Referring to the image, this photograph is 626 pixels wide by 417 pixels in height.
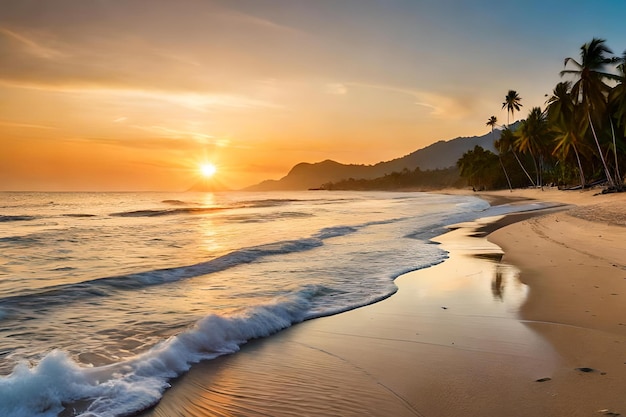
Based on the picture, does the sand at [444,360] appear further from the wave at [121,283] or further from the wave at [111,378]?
the wave at [121,283]

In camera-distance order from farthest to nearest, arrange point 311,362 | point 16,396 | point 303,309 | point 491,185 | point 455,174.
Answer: point 455,174
point 491,185
point 303,309
point 311,362
point 16,396

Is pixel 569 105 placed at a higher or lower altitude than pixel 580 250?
higher

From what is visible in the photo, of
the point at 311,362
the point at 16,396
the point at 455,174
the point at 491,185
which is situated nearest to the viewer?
the point at 16,396

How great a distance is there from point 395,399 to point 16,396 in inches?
119

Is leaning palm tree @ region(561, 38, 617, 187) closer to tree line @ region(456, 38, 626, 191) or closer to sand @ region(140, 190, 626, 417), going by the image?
tree line @ region(456, 38, 626, 191)

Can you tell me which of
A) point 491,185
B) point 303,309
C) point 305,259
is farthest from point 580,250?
point 491,185

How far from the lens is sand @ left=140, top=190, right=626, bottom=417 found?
134 inches

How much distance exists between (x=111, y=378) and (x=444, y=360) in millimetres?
3160

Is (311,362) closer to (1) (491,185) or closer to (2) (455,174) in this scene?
(1) (491,185)

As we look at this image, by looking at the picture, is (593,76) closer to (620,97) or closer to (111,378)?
(620,97)

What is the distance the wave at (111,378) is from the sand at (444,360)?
19 centimetres

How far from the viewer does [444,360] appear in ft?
14.2

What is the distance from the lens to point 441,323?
18.6 feet

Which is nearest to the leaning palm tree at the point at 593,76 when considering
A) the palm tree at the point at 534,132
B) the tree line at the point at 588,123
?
the tree line at the point at 588,123
